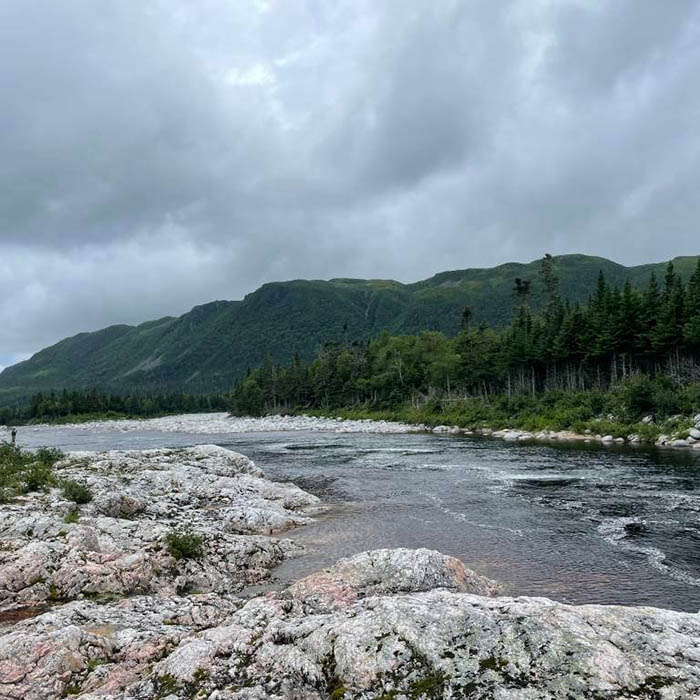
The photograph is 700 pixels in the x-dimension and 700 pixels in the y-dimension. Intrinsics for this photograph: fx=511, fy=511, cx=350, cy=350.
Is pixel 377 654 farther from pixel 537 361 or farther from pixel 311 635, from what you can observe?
pixel 537 361

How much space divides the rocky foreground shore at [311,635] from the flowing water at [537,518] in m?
3.81

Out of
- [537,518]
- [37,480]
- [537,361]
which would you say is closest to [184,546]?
[37,480]

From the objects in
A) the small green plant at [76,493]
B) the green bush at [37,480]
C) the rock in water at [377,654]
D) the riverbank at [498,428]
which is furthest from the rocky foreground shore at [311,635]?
the riverbank at [498,428]

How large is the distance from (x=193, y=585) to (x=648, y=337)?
76524 millimetres

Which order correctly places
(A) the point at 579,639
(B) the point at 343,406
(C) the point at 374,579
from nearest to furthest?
(A) the point at 579,639
(C) the point at 374,579
(B) the point at 343,406

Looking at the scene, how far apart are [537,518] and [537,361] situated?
74170 mm

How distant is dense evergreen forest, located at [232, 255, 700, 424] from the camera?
232ft

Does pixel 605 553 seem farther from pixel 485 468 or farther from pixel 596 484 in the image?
pixel 485 468

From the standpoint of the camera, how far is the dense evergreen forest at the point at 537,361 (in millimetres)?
70625

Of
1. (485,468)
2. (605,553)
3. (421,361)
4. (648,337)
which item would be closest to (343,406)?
(421,361)

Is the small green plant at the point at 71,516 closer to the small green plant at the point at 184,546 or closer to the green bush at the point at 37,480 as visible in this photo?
the small green plant at the point at 184,546

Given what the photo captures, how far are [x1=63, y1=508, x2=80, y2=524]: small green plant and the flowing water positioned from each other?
7433 millimetres

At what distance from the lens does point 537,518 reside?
76.5 ft

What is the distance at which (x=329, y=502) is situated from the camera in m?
28.4
